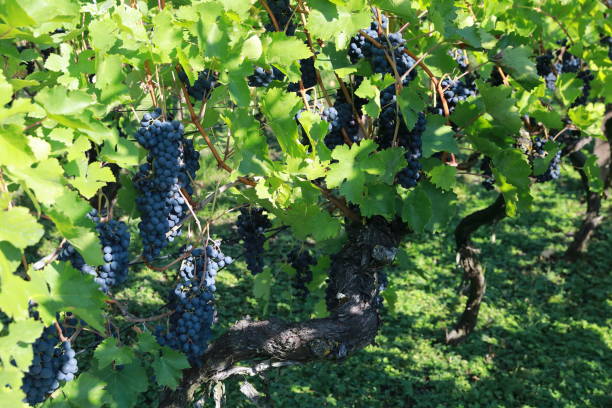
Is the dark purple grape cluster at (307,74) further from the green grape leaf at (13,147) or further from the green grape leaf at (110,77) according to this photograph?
the green grape leaf at (13,147)

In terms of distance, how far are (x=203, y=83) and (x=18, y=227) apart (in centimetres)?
103

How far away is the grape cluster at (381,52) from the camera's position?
2.47 meters

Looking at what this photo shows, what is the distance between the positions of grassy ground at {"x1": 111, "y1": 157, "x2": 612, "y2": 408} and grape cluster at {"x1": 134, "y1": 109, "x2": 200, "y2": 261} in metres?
1.25

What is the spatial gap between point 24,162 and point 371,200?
1479 mm

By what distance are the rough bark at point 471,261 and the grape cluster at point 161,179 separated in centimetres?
234

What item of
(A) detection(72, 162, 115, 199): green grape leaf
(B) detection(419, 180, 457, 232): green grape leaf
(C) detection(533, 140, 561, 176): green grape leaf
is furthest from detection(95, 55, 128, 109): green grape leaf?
(C) detection(533, 140, 561, 176): green grape leaf

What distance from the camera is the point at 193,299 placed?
2299 millimetres

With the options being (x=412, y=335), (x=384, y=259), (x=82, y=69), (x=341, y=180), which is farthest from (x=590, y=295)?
(x=82, y=69)

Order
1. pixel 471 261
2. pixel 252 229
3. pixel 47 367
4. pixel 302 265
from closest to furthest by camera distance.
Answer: pixel 47 367 → pixel 252 229 → pixel 302 265 → pixel 471 261

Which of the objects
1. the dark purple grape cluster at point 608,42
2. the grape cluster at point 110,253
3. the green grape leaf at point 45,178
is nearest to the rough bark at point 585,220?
the dark purple grape cluster at point 608,42

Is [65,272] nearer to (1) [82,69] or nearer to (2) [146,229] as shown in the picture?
(2) [146,229]

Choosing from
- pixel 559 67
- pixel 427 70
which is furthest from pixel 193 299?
pixel 559 67

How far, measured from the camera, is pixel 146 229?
7.49 feet

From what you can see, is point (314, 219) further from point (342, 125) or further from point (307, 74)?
point (307, 74)
